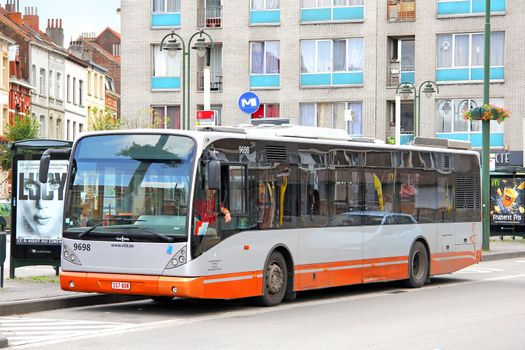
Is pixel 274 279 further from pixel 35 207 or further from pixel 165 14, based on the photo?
pixel 165 14

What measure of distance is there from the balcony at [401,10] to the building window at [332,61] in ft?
6.12

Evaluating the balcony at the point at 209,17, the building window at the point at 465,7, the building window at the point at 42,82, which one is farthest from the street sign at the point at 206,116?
the building window at the point at 42,82

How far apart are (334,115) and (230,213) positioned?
126ft

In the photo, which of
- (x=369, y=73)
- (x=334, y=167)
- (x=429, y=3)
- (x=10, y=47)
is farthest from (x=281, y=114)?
(x=334, y=167)

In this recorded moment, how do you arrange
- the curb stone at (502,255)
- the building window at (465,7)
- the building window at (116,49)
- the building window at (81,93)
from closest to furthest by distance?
the curb stone at (502,255), the building window at (465,7), the building window at (81,93), the building window at (116,49)

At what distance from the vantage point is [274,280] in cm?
1802

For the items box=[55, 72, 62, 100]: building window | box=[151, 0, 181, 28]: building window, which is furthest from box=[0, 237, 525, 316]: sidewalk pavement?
box=[55, 72, 62, 100]: building window

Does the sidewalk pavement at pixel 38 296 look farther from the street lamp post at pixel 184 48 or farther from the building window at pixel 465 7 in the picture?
the building window at pixel 465 7

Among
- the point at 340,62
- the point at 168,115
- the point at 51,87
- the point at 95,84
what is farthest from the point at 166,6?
the point at 95,84

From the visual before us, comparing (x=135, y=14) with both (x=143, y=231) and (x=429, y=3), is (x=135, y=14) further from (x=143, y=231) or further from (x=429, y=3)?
(x=143, y=231)

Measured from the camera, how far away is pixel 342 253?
65.3ft

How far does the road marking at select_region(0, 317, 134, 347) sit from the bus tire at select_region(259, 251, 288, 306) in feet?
10.9

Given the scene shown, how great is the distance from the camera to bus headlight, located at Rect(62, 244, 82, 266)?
16766mm

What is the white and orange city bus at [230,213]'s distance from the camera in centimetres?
1631
